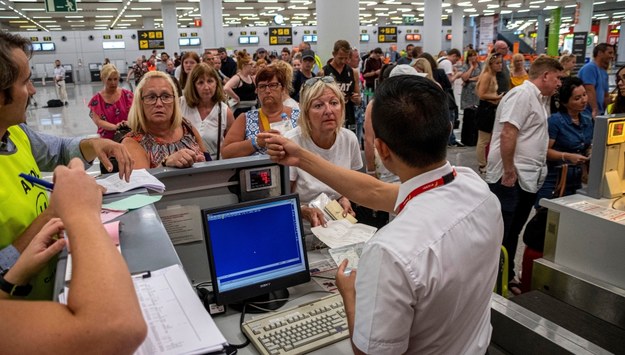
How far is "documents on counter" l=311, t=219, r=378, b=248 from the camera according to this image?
2020 millimetres

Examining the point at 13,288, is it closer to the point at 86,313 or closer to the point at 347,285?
the point at 86,313

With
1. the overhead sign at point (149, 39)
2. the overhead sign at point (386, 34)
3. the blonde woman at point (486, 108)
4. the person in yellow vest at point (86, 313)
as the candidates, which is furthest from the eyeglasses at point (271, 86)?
the overhead sign at point (149, 39)

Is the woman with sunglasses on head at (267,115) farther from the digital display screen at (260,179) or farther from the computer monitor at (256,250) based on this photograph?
the computer monitor at (256,250)

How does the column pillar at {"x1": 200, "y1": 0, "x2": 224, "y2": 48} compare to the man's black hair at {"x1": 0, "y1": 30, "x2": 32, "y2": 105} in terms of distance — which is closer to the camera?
the man's black hair at {"x1": 0, "y1": 30, "x2": 32, "y2": 105}

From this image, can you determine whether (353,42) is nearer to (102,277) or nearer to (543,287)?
(543,287)

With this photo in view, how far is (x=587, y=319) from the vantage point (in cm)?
223

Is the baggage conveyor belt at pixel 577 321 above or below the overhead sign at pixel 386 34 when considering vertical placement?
below

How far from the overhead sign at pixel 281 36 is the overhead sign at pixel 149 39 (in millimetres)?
5272

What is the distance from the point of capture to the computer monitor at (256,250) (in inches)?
64.0

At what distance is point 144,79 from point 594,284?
8.57 ft

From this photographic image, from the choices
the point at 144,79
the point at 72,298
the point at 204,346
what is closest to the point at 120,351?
the point at 72,298

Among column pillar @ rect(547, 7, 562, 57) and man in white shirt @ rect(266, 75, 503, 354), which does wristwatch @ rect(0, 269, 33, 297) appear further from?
column pillar @ rect(547, 7, 562, 57)

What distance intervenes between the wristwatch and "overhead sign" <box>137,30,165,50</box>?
23.0 metres

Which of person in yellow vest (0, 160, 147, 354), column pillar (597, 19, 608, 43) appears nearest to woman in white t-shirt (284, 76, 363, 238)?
person in yellow vest (0, 160, 147, 354)
